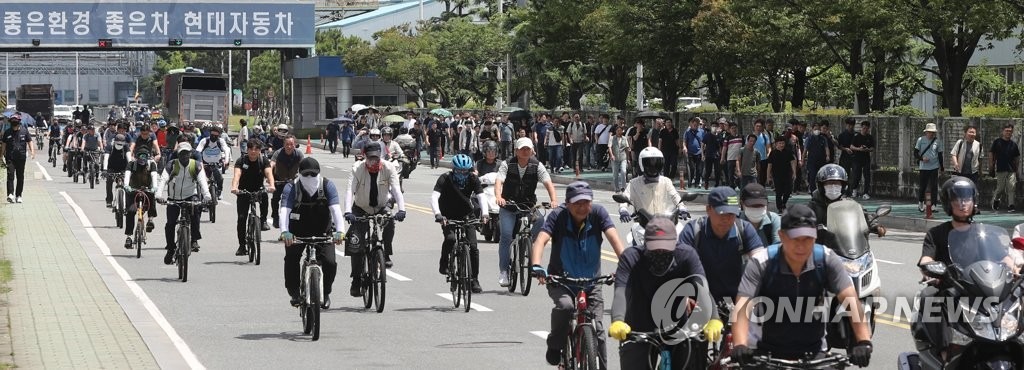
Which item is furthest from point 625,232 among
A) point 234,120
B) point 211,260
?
point 234,120

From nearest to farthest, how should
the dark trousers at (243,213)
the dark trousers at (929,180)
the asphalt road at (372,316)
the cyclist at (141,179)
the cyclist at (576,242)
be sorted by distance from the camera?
1. the cyclist at (576,242)
2. the asphalt road at (372,316)
3. the dark trousers at (243,213)
4. the cyclist at (141,179)
5. the dark trousers at (929,180)

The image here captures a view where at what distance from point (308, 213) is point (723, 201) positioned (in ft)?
18.0

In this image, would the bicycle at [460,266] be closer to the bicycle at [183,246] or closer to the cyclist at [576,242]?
the bicycle at [183,246]

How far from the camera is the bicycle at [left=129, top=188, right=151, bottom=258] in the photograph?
2209 centimetres

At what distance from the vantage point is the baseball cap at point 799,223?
26.0 ft

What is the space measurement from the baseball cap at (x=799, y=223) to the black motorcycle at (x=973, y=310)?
3.93 ft

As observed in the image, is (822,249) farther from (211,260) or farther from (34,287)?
(211,260)

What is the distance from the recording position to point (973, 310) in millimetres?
8633

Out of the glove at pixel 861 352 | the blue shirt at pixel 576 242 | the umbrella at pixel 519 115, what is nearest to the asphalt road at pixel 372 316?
the blue shirt at pixel 576 242

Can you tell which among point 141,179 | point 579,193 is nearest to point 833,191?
point 579,193

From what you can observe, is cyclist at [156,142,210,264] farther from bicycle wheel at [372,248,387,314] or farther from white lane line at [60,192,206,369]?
bicycle wheel at [372,248,387,314]

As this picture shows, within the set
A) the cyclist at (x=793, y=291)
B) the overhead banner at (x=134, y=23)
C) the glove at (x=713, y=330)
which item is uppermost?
the overhead banner at (x=134, y=23)

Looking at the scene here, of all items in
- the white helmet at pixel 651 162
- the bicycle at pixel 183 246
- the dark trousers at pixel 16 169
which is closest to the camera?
the white helmet at pixel 651 162

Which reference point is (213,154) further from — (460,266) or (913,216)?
(913,216)
